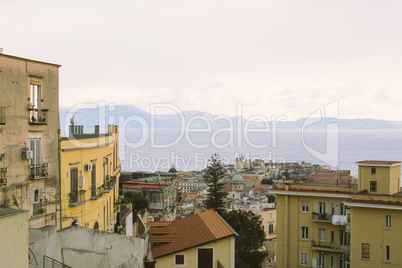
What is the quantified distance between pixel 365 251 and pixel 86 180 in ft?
43.8

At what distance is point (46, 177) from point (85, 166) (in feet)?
7.91

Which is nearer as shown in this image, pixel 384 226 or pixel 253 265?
A: pixel 384 226

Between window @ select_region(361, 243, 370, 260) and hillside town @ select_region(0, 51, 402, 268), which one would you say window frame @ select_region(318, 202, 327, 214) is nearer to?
hillside town @ select_region(0, 51, 402, 268)

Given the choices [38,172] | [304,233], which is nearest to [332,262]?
[304,233]

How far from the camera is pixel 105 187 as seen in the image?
56.9ft

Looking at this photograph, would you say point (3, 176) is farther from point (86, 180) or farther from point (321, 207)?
point (321, 207)

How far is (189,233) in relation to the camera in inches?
596

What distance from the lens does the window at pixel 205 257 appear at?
14250 millimetres

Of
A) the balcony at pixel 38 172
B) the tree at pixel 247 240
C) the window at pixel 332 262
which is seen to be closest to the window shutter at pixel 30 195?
the balcony at pixel 38 172

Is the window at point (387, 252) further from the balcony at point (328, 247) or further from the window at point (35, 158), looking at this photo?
the window at point (35, 158)

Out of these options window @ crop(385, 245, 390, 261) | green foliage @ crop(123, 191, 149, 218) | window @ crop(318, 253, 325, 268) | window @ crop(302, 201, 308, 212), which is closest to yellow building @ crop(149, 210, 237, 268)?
window @ crop(385, 245, 390, 261)

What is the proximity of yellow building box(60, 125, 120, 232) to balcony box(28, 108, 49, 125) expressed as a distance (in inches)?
42.9

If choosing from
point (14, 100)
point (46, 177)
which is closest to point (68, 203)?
point (46, 177)

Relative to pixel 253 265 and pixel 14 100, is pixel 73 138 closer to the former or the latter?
pixel 14 100
